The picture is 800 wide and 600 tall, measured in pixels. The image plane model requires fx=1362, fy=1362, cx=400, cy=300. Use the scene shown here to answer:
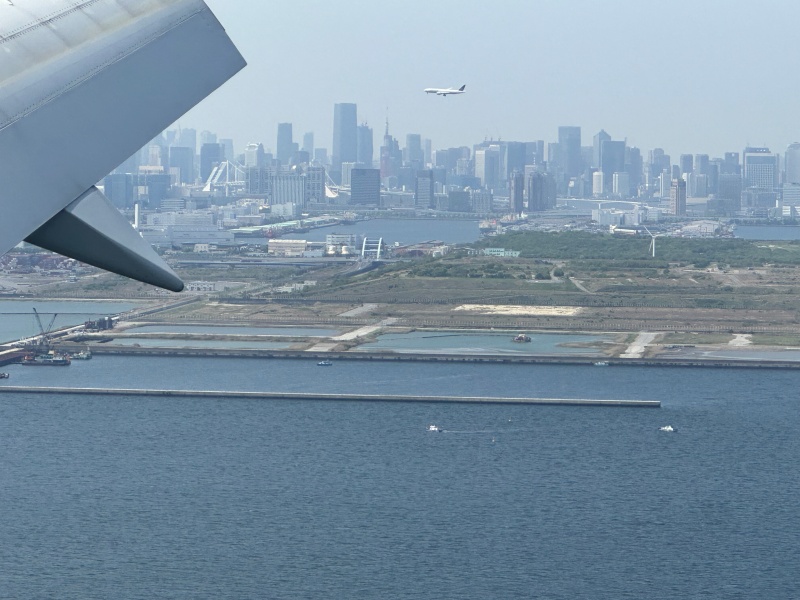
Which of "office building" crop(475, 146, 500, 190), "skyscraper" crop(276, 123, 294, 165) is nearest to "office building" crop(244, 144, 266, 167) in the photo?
"skyscraper" crop(276, 123, 294, 165)

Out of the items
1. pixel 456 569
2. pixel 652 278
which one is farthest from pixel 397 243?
Answer: pixel 456 569

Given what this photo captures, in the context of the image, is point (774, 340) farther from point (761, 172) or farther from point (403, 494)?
point (761, 172)

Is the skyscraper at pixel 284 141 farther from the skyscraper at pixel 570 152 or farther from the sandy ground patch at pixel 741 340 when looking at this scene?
the sandy ground patch at pixel 741 340

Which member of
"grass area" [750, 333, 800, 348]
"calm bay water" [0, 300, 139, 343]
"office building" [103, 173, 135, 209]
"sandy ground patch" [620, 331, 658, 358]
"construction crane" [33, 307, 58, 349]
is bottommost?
"grass area" [750, 333, 800, 348]

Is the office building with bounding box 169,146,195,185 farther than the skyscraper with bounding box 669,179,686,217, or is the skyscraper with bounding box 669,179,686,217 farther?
the office building with bounding box 169,146,195,185

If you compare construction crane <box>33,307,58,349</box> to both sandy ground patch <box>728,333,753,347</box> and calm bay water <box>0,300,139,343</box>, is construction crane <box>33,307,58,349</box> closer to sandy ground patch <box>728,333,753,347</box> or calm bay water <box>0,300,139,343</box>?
calm bay water <box>0,300,139,343</box>

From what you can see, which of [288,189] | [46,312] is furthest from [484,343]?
[288,189]
